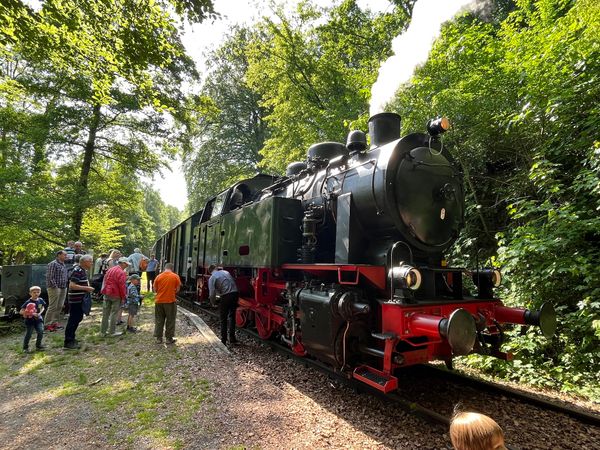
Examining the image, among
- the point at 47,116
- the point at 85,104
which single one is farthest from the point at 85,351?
the point at 85,104

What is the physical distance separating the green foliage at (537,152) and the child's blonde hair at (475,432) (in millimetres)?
4332

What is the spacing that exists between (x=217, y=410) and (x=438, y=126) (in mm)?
4419

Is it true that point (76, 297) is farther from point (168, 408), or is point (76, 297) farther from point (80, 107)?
point (80, 107)

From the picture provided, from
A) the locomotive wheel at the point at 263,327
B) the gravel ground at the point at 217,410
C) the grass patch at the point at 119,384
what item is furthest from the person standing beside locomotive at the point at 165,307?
the locomotive wheel at the point at 263,327

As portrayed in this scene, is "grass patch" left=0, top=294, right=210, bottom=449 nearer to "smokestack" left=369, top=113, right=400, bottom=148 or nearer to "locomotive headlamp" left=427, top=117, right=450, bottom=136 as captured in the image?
"smokestack" left=369, top=113, right=400, bottom=148

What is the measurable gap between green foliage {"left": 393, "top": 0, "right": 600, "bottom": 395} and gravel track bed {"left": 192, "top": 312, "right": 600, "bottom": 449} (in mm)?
1236

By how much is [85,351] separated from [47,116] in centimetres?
1121

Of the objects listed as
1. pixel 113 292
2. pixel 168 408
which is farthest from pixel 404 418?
pixel 113 292

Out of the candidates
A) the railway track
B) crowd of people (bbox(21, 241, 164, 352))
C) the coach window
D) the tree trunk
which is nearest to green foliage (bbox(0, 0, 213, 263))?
the tree trunk

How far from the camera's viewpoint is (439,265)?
17.3 feet

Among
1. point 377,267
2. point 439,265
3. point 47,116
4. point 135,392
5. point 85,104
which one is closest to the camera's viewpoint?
point 377,267

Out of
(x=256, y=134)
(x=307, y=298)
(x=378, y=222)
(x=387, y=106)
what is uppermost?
(x=256, y=134)

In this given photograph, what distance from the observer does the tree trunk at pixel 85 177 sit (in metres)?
14.0

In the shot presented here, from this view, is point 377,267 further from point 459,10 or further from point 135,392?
point 459,10
